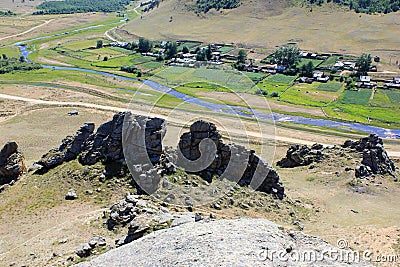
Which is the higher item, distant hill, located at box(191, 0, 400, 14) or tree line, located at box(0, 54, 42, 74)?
distant hill, located at box(191, 0, 400, 14)

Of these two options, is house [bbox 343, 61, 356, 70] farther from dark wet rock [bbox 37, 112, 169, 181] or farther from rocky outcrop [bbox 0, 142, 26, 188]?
rocky outcrop [bbox 0, 142, 26, 188]

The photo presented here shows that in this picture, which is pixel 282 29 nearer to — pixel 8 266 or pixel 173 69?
pixel 173 69

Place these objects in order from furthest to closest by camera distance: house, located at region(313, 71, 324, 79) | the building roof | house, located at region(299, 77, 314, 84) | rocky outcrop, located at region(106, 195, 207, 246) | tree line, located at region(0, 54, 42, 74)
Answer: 1. tree line, located at region(0, 54, 42, 74)
2. house, located at region(313, 71, 324, 79)
3. house, located at region(299, 77, 314, 84)
4. the building roof
5. rocky outcrop, located at region(106, 195, 207, 246)

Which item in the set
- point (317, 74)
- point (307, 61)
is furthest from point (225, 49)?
point (317, 74)

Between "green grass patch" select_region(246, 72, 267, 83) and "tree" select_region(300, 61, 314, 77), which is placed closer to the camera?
"green grass patch" select_region(246, 72, 267, 83)

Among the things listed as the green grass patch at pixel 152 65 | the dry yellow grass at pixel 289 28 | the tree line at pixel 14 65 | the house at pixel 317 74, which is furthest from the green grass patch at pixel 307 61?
the tree line at pixel 14 65

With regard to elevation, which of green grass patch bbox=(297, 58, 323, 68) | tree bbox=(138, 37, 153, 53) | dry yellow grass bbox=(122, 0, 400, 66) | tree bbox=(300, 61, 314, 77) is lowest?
tree bbox=(300, 61, 314, 77)

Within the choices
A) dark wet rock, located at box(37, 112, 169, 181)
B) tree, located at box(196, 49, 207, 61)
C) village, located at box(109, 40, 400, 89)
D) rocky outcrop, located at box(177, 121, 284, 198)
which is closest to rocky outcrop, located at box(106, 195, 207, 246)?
dark wet rock, located at box(37, 112, 169, 181)
